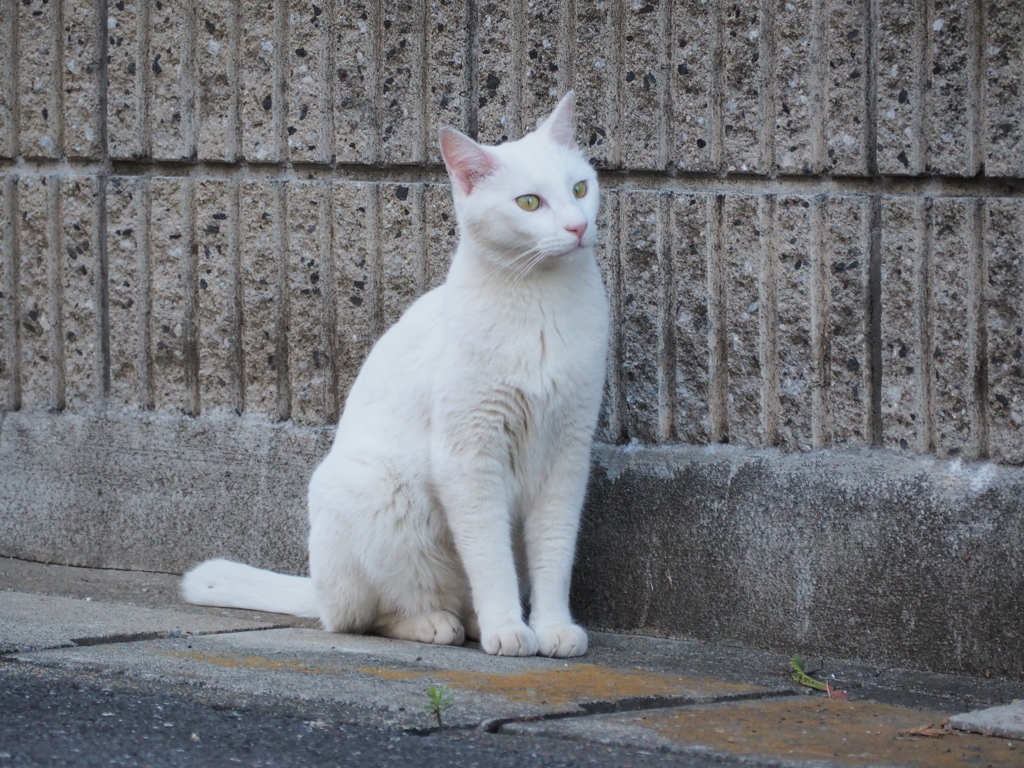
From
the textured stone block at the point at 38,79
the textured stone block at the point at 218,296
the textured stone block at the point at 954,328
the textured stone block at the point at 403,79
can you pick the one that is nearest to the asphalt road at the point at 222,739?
the textured stone block at the point at 954,328

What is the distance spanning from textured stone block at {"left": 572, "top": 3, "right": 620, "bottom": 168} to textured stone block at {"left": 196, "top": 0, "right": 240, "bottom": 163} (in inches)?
48.0

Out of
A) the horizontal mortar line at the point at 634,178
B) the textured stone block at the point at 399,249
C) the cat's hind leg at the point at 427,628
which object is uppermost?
the horizontal mortar line at the point at 634,178

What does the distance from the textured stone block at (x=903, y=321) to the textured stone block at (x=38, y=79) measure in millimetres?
2949

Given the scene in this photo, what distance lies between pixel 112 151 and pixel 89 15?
19.1 inches

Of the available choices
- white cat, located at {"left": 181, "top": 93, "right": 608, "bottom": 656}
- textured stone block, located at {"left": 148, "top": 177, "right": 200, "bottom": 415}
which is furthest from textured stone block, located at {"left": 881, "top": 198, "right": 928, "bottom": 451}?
textured stone block, located at {"left": 148, "top": 177, "right": 200, "bottom": 415}

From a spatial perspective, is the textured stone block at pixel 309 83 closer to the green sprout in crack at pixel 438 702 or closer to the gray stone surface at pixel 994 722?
the green sprout in crack at pixel 438 702

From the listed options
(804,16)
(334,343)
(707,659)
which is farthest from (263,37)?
→ (707,659)

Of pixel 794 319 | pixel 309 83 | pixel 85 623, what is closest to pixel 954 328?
pixel 794 319

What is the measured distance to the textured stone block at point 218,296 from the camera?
4.43m

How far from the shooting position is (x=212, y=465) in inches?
177

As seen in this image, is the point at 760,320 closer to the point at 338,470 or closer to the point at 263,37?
the point at 338,470

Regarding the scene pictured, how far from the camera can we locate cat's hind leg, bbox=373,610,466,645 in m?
3.77

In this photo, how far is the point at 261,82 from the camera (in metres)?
4.35

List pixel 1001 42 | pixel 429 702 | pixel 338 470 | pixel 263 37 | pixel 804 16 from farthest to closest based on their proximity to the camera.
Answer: pixel 263 37
pixel 338 470
pixel 804 16
pixel 1001 42
pixel 429 702
